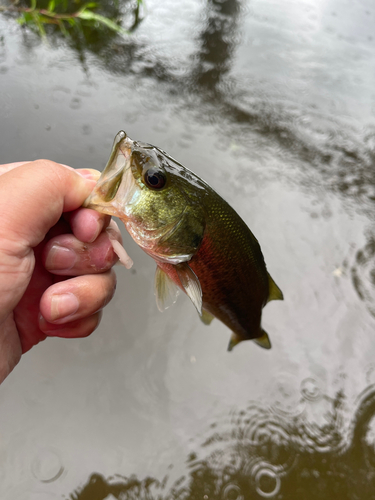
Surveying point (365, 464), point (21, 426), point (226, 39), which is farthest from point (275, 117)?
point (21, 426)

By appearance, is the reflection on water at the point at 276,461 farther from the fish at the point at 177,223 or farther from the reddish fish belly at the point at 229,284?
the fish at the point at 177,223

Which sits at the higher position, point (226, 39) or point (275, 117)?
point (226, 39)

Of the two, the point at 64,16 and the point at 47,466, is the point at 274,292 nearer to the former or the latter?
the point at 47,466

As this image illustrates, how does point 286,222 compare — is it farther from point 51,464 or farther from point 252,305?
point 51,464

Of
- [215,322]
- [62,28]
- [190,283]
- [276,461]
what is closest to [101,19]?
[62,28]

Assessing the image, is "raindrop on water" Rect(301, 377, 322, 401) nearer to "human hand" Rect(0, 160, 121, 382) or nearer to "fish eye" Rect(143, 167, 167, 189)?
"human hand" Rect(0, 160, 121, 382)
